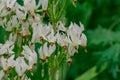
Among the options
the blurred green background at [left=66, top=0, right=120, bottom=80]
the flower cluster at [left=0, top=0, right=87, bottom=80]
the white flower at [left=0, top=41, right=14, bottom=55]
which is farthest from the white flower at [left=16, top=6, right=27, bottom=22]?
the blurred green background at [left=66, top=0, right=120, bottom=80]

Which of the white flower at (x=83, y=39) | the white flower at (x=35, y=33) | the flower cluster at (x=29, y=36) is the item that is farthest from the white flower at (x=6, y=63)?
the white flower at (x=83, y=39)

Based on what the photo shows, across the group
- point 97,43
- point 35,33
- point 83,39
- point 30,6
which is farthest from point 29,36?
point 97,43

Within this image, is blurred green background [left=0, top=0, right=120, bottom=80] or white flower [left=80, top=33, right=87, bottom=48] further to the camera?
blurred green background [left=0, top=0, right=120, bottom=80]

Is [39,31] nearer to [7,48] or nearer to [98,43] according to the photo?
[7,48]

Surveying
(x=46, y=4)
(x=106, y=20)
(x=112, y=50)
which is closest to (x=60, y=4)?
(x=46, y=4)

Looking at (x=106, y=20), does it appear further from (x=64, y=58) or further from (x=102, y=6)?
(x=64, y=58)

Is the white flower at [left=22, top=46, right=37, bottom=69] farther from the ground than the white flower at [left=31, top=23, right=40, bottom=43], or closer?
closer

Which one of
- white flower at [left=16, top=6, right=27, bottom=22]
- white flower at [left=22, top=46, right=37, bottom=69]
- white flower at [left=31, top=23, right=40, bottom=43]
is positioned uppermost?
white flower at [left=16, top=6, right=27, bottom=22]

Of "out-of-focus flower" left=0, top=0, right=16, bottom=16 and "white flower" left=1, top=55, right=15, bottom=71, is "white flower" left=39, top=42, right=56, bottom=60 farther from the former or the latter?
"out-of-focus flower" left=0, top=0, right=16, bottom=16
